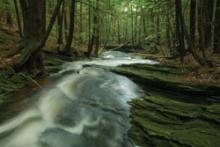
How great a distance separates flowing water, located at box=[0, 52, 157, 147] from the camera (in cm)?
692

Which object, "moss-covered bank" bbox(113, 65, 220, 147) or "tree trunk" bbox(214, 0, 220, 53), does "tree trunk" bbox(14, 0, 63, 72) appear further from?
"tree trunk" bbox(214, 0, 220, 53)

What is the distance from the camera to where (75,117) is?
324 inches

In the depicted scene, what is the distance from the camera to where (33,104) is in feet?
28.7

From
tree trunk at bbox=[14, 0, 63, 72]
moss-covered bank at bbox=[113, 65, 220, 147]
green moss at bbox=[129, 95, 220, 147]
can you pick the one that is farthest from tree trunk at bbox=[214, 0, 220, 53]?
tree trunk at bbox=[14, 0, 63, 72]

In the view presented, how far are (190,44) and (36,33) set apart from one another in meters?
6.61

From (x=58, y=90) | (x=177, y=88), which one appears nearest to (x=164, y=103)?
(x=177, y=88)

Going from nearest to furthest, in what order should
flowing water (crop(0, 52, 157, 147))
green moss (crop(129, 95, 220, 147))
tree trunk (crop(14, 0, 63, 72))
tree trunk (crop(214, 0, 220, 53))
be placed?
1. green moss (crop(129, 95, 220, 147))
2. flowing water (crop(0, 52, 157, 147))
3. tree trunk (crop(14, 0, 63, 72))
4. tree trunk (crop(214, 0, 220, 53))

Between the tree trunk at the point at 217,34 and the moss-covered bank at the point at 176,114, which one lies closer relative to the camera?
the moss-covered bank at the point at 176,114

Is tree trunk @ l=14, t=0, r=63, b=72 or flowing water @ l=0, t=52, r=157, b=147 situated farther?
tree trunk @ l=14, t=0, r=63, b=72

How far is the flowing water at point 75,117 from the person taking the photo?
22.7 ft

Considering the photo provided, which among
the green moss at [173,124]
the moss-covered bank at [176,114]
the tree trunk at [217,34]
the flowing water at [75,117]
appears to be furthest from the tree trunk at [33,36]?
the tree trunk at [217,34]

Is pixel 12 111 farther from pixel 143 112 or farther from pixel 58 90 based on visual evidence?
pixel 143 112

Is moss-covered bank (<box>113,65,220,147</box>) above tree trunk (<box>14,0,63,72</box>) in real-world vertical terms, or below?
below

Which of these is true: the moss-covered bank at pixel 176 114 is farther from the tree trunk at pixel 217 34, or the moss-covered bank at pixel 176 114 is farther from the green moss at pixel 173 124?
the tree trunk at pixel 217 34
